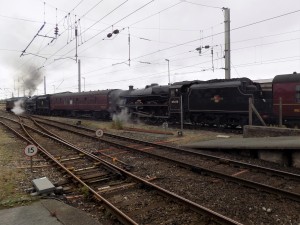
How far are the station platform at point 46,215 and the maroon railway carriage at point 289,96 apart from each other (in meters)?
14.4

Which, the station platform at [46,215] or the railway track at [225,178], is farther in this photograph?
the railway track at [225,178]

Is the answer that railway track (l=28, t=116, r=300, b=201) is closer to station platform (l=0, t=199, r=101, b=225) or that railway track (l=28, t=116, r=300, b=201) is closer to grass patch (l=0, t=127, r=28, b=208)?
Result: grass patch (l=0, t=127, r=28, b=208)

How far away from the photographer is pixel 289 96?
17.4m

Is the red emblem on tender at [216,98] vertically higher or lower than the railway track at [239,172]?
higher

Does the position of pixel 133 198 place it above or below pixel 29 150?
below

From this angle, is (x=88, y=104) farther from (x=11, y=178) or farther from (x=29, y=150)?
(x=11, y=178)

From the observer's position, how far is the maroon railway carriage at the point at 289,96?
1711 cm

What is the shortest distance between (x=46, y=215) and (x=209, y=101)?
16.2 meters

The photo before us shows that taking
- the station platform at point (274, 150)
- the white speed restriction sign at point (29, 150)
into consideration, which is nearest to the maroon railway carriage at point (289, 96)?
the station platform at point (274, 150)

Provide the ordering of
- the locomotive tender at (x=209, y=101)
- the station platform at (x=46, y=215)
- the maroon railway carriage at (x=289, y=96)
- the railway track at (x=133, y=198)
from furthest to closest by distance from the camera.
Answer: the locomotive tender at (x=209, y=101) < the maroon railway carriage at (x=289, y=96) < the railway track at (x=133, y=198) < the station platform at (x=46, y=215)

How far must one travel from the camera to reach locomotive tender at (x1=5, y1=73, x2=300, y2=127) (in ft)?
57.8

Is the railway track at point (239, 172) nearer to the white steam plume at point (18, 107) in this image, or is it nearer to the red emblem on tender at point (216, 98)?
the red emblem on tender at point (216, 98)

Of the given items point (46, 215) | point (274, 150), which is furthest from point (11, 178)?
point (274, 150)

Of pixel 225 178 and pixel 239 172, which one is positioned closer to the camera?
pixel 225 178
